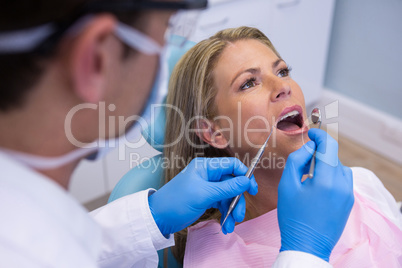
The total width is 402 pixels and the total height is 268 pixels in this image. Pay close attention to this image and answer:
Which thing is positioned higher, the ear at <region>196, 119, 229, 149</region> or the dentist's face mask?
the dentist's face mask

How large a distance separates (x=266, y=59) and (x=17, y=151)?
2.69ft

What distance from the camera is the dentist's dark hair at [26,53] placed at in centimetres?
48

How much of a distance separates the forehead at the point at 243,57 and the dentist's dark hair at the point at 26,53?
2.27 ft

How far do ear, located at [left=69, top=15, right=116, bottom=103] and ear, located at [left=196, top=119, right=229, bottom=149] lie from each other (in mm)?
727

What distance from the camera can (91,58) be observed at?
54 cm

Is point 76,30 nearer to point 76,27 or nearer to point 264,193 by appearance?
point 76,27

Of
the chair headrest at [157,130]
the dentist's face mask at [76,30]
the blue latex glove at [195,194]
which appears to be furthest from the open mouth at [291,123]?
the dentist's face mask at [76,30]

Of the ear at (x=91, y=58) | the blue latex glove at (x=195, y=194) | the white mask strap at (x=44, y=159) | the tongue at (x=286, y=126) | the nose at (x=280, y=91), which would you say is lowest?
the blue latex glove at (x=195, y=194)

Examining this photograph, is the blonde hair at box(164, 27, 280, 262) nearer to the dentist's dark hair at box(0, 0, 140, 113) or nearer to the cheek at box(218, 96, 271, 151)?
the cheek at box(218, 96, 271, 151)

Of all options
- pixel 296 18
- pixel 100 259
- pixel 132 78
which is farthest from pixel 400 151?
pixel 132 78

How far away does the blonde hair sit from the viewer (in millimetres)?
1262

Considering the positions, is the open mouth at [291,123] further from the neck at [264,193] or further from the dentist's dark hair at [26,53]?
the dentist's dark hair at [26,53]

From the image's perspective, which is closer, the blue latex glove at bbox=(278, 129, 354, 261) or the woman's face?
the blue latex glove at bbox=(278, 129, 354, 261)

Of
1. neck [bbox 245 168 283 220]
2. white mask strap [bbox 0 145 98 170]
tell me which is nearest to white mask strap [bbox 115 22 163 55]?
white mask strap [bbox 0 145 98 170]
